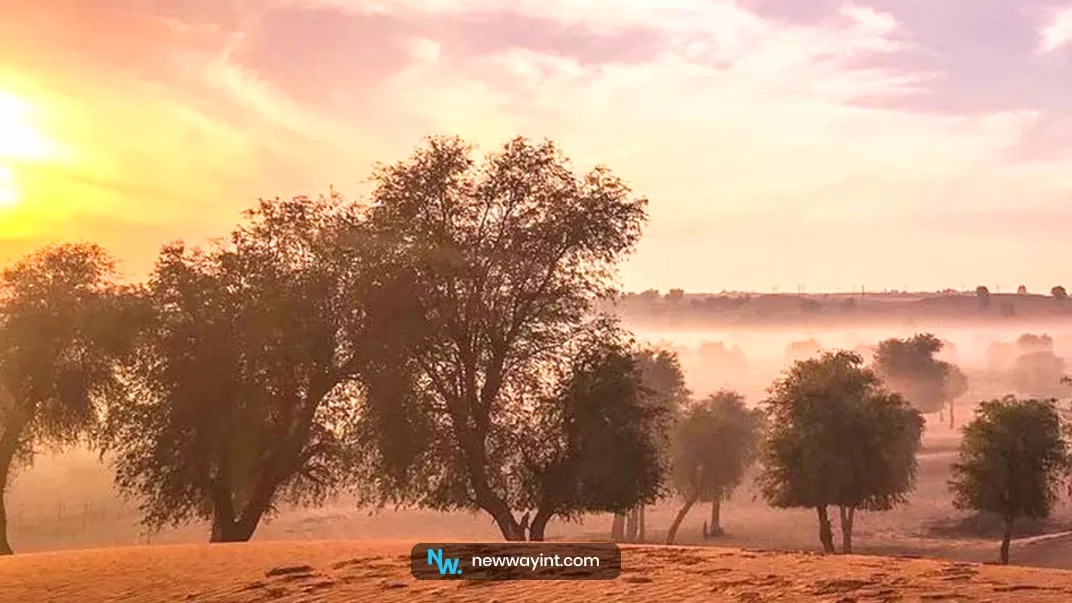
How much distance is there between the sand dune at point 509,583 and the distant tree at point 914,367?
125 m

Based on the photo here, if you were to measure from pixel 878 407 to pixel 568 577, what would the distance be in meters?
34.3

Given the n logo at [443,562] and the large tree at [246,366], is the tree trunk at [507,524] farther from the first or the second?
the n logo at [443,562]

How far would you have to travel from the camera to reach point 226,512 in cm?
3578

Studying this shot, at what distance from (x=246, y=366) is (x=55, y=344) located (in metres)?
9.90

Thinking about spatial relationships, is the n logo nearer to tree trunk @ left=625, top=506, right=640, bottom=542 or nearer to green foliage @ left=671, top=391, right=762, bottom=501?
tree trunk @ left=625, top=506, right=640, bottom=542

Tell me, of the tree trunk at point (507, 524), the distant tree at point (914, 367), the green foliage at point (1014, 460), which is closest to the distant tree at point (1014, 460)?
the green foliage at point (1014, 460)

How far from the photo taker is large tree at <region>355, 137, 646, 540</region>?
1463 inches

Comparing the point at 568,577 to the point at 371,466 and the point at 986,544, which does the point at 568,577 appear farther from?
the point at 986,544

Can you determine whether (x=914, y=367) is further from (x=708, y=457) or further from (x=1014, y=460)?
(x=1014, y=460)

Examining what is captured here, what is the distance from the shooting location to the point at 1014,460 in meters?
50.1

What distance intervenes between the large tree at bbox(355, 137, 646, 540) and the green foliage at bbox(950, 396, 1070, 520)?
84.2 feet

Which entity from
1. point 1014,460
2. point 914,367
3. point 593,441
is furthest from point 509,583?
point 914,367

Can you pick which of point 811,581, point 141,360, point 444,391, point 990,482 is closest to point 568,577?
point 811,581

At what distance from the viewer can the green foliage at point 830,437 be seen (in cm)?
4797
